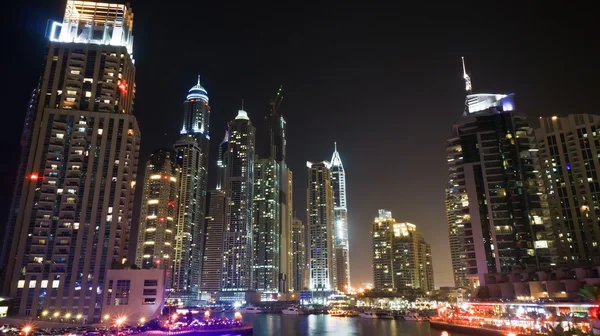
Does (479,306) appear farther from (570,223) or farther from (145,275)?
(145,275)

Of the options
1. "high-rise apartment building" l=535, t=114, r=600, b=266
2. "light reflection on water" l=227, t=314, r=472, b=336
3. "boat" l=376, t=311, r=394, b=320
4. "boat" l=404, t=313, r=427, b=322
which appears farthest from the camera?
"boat" l=376, t=311, r=394, b=320

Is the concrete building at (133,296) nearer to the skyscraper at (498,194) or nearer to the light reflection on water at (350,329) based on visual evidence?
the light reflection on water at (350,329)

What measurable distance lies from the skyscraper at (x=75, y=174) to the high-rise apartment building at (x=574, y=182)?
403 ft

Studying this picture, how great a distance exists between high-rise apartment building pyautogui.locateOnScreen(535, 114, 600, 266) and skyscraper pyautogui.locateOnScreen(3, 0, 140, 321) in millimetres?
122838

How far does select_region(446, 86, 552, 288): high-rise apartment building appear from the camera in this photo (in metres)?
109

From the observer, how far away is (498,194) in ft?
376

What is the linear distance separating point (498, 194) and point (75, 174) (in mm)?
112461

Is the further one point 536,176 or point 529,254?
point 536,176

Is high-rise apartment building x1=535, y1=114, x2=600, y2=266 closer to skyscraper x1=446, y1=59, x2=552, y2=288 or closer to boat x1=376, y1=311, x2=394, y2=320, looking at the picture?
skyscraper x1=446, y1=59, x2=552, y2=288

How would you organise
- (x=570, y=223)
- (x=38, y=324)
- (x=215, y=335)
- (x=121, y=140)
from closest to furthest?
(x=38, y=324) < (x=215, y=335) < (x=121, y=140) < (x=570, y=223)

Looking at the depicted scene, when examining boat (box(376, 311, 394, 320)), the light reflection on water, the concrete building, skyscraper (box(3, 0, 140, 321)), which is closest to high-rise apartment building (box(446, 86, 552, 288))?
the light reflection on water

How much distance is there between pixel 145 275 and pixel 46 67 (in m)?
65.0

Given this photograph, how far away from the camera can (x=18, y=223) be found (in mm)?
103500

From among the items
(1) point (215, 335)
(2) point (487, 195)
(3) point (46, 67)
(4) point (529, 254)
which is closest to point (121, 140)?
(3) point (46, 67)
